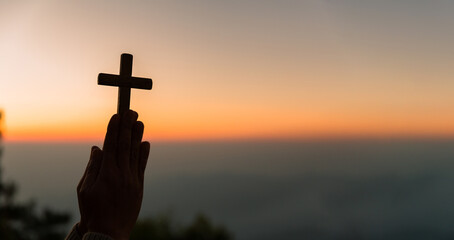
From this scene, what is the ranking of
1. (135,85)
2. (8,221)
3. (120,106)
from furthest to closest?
(8,221) → (135,85) → (120,106)

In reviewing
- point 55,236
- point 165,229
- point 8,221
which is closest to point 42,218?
point 55,236

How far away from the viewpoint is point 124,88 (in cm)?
476

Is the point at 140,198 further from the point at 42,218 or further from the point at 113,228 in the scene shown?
the point at 42,218

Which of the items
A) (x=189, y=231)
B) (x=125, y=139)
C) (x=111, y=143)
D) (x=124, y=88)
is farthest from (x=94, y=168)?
(x=189, y=231)

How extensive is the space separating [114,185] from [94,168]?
331 mm

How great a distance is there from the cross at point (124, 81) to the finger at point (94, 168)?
96 centimetres

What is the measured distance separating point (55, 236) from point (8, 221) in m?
5.10

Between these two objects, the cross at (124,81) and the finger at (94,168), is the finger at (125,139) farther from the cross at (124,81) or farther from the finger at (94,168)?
the cross at (124,81)

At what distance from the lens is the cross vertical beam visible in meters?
4.58

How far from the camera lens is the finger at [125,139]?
11.8ft

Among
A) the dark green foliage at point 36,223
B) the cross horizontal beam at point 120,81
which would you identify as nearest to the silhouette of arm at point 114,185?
the cross horizontal beam at point 120,81

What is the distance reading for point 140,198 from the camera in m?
3.55

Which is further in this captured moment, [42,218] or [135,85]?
[42,218]

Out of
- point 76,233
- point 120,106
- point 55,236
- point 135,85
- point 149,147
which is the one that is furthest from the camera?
point 55,236
